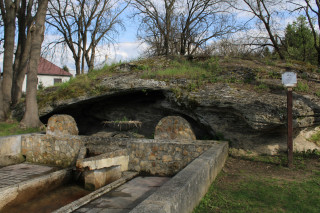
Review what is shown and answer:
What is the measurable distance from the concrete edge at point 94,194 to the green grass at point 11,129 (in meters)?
4.40

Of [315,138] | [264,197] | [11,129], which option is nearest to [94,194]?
[264,197]

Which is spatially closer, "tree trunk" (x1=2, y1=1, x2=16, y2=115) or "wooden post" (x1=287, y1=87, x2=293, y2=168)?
"wooden post" (x1=287, y1=87, x2=293, y2=168)

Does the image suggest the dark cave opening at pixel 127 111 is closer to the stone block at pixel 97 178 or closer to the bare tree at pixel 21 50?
the bare tree at pixel 21 50

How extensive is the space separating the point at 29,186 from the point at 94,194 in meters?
1.43

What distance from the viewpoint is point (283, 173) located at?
5469mm

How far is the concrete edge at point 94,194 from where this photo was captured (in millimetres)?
4195

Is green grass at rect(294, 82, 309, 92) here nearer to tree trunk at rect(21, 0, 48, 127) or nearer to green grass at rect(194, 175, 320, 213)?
green grass at rect(194, 175, 320, 213)

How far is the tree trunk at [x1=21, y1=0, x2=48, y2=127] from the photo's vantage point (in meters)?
9.14

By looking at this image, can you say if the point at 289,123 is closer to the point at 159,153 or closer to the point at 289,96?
the point at 289,96

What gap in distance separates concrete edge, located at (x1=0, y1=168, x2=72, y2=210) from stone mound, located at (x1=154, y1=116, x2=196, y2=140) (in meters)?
2.63

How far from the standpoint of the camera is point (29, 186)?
5195 mm

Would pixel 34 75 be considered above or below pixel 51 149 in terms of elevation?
above

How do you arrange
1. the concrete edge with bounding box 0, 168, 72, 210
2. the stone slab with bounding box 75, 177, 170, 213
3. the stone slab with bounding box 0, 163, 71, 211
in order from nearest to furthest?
the stone slab with bounding box 75, 177, 170, 213
the concrete edge with bounding box 0, 168, 72, 210
the stone slab with bounding box 0, 163, 71, 211

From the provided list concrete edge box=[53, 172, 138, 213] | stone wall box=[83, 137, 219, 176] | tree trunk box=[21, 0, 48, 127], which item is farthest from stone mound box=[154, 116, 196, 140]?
tree trunk box=[21, 0, 48, 127]
